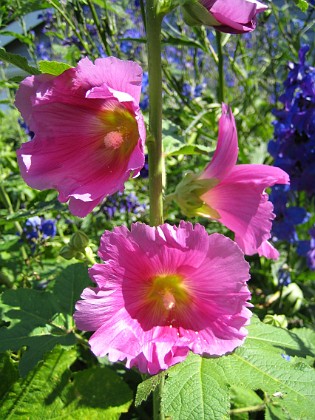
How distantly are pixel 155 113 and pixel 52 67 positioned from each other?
0.61 feet

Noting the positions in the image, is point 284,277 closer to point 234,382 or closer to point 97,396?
point 97,396

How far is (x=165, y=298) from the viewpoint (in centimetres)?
84

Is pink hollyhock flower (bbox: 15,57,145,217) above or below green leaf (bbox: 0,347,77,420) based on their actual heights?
above

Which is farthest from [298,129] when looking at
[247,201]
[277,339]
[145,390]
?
[145,390]

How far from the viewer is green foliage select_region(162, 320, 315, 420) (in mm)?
852

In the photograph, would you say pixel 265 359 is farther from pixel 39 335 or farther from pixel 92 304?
pixel 39 335

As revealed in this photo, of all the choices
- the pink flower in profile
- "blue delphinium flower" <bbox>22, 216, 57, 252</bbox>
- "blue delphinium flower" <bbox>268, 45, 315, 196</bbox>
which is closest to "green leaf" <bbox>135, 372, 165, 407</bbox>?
the pink flower in profile

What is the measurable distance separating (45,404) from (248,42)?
4264 millimetres

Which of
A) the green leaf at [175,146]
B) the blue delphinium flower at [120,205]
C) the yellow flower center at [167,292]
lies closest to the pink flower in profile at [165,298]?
the yellow flower center at [167,292]

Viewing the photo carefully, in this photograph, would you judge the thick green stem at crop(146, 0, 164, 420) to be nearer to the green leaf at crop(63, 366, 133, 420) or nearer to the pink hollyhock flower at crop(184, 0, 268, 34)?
the pink hollyhock flower at crop(184, 0, 268, 34)

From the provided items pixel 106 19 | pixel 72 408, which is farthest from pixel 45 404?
pixel 106 19

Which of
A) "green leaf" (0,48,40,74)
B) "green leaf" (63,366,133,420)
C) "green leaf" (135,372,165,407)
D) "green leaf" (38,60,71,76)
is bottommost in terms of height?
"green leaf" (63,366,133,420)

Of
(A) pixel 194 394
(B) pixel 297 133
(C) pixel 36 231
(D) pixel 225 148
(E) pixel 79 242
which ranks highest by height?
(D) pixel 225 148

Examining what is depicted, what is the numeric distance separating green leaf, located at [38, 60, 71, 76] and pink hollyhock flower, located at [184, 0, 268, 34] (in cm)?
22
